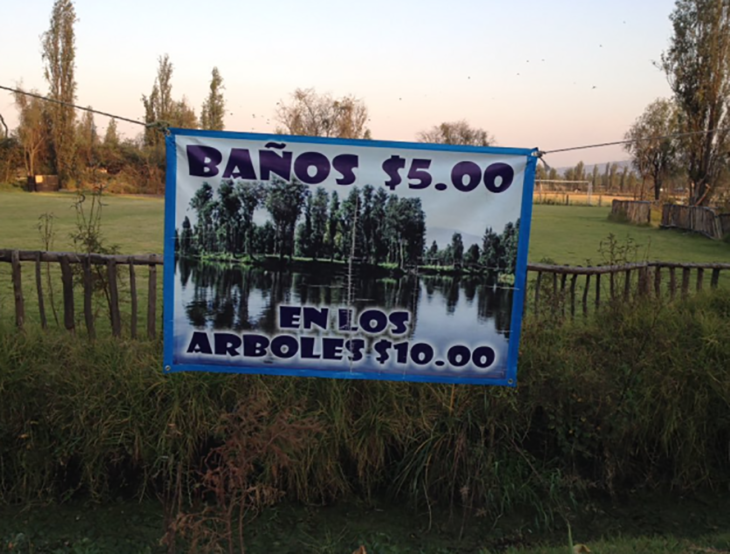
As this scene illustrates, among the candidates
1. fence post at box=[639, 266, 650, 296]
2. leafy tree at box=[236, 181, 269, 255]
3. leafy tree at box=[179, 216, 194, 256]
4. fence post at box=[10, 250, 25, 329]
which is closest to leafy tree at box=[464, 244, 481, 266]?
leafy tree at box=[236, 181, 269, 255]

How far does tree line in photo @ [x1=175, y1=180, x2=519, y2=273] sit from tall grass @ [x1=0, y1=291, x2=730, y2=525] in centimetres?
93

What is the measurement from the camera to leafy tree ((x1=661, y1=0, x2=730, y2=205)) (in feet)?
87.7

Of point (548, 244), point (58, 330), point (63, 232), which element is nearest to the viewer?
point (58, 330)

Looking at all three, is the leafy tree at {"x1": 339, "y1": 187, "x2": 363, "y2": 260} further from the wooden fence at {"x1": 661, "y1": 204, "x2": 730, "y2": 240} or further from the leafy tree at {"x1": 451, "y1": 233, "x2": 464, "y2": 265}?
the wooden fence at {"x1": 661, "y1": 204, "x2": 730, "y2": 240}

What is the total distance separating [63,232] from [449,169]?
17774mm

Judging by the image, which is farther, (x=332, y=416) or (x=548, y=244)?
(x=548, y=244)

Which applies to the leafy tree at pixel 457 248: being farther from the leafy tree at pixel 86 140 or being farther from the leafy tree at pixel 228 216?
→ the leafy tree at pixel 86 140

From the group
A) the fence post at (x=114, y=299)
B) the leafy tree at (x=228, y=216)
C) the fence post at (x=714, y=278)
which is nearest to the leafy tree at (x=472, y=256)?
the leafy tree at (x=228, y=216)

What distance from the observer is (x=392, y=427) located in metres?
4.27

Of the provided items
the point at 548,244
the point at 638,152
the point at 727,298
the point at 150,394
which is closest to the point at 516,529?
the point at 150,394

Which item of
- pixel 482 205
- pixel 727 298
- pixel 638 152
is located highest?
pixel 638 152

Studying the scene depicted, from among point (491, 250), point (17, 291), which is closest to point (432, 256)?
point (491, 250)

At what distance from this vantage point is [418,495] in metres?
4.34

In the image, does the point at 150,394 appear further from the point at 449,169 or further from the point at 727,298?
the point at 727,298
